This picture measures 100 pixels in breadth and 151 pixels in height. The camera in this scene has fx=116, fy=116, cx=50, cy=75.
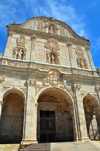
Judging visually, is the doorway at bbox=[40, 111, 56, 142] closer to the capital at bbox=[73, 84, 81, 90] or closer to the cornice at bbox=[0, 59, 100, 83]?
the capital at bbox=[73, 84, 81, 90]

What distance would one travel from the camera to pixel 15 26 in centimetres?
1212

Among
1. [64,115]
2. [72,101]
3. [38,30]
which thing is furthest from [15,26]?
[64,115]

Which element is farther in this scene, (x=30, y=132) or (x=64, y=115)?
(x=64, y=115)

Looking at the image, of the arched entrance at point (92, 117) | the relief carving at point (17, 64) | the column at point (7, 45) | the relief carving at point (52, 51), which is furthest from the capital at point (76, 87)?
the column at point (7, 45)

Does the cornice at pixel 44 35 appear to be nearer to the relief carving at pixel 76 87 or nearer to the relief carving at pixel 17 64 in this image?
the relief carving at pixel 17 64

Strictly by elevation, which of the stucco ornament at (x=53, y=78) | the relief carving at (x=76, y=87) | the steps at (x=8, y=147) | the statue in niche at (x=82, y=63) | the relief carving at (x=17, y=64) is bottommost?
the steps at (x=8, y=147)

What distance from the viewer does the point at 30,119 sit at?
776cm

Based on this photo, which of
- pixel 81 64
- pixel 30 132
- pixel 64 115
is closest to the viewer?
pixel 30 132

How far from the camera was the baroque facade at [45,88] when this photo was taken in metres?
8.65

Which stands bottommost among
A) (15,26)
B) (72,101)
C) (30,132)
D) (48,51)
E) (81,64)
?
(30,132)

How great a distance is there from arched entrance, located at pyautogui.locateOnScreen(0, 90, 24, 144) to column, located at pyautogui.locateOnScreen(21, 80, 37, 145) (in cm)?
114

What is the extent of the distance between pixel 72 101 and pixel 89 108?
128 inches

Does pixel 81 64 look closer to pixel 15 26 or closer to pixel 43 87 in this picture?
pixel 43 87

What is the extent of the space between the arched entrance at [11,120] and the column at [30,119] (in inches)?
44.9
